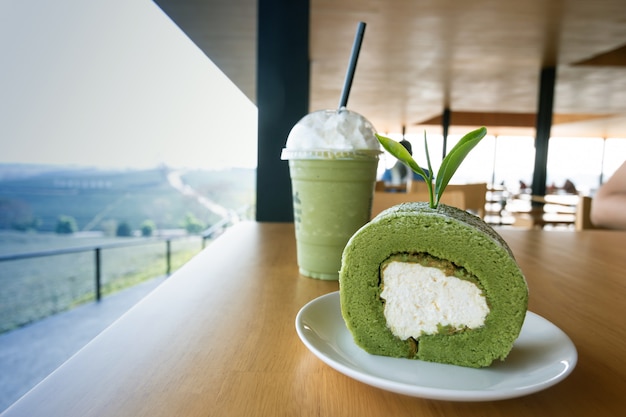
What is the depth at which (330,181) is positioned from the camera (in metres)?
0.66

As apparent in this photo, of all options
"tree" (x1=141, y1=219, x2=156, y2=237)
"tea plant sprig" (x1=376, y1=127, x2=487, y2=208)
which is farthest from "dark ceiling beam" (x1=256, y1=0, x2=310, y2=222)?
"tree" (x1=141, y1=219, x2=156, y2=237)

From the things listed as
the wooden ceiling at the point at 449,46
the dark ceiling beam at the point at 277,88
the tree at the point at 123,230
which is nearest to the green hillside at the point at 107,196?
the tree at the point at 123,230

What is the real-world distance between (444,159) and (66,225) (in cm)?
639

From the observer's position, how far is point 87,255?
3.45 metres

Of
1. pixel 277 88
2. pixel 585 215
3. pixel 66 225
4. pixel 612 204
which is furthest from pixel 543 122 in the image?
pixel 66 225

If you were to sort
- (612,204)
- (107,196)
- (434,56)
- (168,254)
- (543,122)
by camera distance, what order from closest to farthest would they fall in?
(612,204) → (168,254) → (434,56) → (543,122) → (107,196)

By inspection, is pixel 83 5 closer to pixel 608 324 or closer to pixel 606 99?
pixel 608 324

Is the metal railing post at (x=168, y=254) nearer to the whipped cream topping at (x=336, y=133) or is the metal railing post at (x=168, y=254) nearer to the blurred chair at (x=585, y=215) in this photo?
the blurred chair at (x=585, y=215)

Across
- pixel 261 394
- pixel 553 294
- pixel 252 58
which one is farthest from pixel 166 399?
pixel 252 58

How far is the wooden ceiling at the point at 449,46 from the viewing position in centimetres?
344

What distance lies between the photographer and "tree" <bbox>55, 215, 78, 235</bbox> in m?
5.58

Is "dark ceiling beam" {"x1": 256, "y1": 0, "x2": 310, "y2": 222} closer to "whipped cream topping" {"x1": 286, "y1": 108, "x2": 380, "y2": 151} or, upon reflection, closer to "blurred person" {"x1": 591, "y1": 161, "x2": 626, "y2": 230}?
"whipped cream topping" {"x1": 286, "y1": 108, "x2": 380, "y2": 151}

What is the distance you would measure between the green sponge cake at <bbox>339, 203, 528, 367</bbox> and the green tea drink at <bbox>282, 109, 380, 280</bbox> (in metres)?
0.25

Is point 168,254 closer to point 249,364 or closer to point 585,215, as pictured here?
point 585,215
